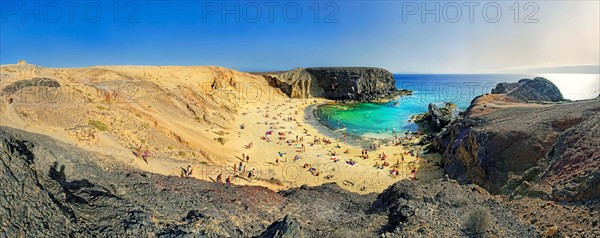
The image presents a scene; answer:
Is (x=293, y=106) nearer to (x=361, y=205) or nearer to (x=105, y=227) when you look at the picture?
(x=361, y=205)

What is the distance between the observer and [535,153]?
13531mm

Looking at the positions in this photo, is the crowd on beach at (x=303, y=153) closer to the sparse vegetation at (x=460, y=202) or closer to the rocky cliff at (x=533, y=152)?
the rocky cliff at (x=533, y=152)

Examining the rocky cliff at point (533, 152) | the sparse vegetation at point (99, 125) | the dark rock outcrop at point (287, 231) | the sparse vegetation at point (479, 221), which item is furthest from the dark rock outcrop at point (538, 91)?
the sparse vegetation at point (99, 125)

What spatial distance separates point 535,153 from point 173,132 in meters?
21.4

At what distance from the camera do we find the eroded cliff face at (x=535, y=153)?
9805 mm

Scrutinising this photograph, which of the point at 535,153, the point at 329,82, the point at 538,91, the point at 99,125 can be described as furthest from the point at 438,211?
the point at 329,82

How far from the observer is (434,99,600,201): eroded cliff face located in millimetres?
9805

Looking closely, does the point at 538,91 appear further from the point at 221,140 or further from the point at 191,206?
the point at 191,206

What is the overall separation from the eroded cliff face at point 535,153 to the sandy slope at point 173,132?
18.5 feet

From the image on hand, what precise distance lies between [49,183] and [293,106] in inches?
2002

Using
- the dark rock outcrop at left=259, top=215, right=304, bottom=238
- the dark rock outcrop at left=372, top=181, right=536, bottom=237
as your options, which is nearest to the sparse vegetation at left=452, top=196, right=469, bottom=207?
the dark rock outcrop at left=372, top=181, right=536, bottom=237

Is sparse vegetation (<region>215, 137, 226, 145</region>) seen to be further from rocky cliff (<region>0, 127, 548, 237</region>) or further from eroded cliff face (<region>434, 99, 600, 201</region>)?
eroded cliff face (<region>434, 99, 600, 201</region>)

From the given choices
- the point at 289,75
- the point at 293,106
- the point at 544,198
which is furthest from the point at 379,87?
the point at 544,198

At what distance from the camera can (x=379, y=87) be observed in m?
80.8
